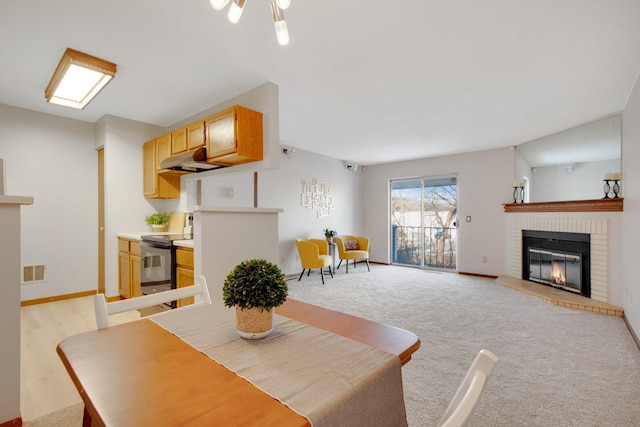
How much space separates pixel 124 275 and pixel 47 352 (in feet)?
4.12

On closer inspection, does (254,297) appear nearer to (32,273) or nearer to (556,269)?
(32,273)

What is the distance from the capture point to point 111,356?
2.88ft

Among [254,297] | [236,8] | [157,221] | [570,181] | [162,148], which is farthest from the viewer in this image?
[570,181]

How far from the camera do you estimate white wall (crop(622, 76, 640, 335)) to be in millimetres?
2734

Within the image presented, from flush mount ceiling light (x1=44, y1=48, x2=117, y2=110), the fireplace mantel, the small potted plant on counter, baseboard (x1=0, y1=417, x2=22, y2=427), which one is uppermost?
flush mount ceiling light (x1=44, y1=48, x2=117, y2=110)


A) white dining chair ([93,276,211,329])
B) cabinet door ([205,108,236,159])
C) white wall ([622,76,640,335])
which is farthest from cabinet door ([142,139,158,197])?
white wall ([622,76,640,335])

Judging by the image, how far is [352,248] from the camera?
246 inches

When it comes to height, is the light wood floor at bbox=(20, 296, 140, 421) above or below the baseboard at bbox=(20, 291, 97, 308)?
below

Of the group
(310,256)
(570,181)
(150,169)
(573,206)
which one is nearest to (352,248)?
(310,256)

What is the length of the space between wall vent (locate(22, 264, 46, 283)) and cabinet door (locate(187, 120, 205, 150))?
2448mm

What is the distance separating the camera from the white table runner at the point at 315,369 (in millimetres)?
685

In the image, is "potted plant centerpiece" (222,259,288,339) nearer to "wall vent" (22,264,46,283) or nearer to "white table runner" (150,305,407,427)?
"white table runner" (150,305,407,427)

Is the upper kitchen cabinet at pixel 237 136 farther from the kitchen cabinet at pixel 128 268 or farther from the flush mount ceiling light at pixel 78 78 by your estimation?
the kitchen cabinet at pixel 128 268

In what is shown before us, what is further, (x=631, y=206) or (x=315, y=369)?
(x=631, y=206)
